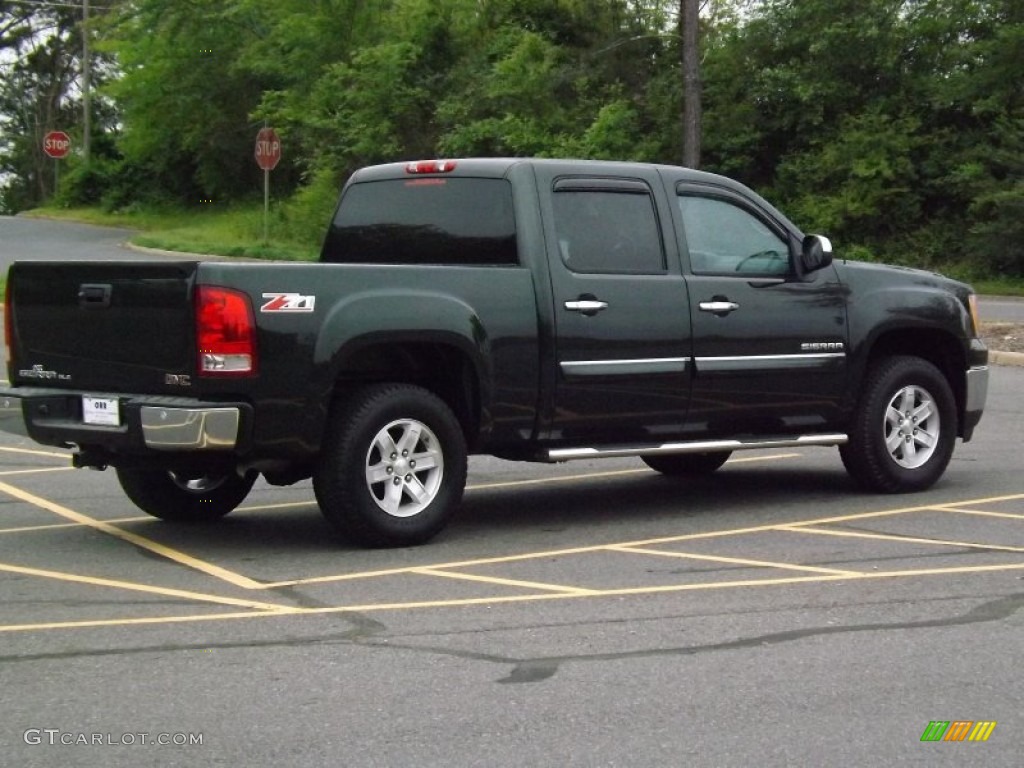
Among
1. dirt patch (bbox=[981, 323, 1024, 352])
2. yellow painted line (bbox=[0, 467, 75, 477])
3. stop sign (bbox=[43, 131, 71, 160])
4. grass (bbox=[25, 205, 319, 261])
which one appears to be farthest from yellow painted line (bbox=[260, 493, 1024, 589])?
stop sign (bbox=[43, 131, 71, 160])

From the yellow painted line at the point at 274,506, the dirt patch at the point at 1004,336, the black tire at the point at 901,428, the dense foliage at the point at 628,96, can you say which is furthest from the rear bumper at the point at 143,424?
the dense foliage at the point at 628,96

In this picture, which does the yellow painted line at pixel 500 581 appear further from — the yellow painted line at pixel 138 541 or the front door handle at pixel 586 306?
the front door handle at pixel 586 306

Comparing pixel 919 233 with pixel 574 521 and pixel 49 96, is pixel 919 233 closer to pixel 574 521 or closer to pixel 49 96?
pixel 574 521

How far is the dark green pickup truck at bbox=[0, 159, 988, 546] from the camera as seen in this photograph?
26.0 ft

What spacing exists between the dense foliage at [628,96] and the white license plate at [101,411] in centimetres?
2615

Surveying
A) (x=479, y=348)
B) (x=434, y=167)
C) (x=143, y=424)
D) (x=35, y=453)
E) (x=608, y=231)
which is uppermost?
(x=434, y=167)

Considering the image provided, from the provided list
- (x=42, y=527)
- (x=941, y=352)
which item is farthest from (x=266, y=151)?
(x=42, y=527)

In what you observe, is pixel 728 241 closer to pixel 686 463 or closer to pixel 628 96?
pixel 686 463

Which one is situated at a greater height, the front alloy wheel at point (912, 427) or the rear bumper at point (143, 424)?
the rear bumper at point (143, 424)

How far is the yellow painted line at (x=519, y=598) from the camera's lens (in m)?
6.74

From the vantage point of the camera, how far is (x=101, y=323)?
8.24 m

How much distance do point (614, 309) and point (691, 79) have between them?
73.8ft

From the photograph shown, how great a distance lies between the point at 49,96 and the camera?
7669 centimetres

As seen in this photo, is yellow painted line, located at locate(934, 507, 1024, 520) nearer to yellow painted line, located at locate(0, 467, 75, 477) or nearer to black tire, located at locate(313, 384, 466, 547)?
black tire, located at locate(313, 384, 466, 547)
